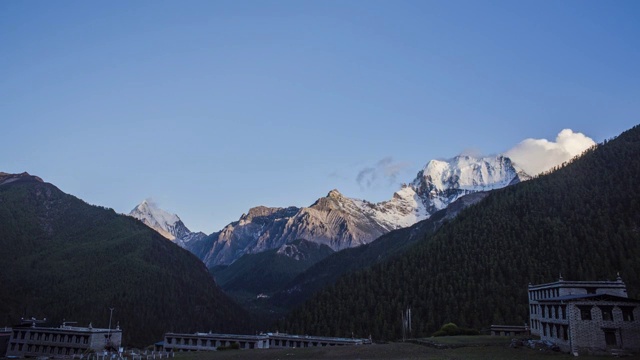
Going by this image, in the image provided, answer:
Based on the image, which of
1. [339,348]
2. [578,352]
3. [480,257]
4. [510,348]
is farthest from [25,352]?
[480,257]

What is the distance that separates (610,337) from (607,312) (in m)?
3.03

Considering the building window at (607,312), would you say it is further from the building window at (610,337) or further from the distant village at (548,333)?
the building window at (610,337)

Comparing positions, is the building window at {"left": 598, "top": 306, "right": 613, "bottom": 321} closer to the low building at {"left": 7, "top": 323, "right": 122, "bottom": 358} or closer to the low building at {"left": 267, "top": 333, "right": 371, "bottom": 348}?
the low building at {"left": 267, "top": 333, "right": 371, "bottom": 348}

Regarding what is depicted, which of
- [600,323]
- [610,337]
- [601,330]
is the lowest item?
[610,337]

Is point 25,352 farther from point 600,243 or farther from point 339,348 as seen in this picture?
point 600,243

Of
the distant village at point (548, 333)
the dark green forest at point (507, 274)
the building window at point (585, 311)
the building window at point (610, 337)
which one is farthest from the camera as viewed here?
the dark green forest at point (507, 274)

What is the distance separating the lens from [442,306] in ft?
568

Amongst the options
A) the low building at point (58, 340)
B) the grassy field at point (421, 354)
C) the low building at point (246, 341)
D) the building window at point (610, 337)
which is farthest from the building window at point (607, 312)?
the low building at point (58, 340)

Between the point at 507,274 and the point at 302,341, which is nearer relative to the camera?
the point at 302,341

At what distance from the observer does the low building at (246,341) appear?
132 metres

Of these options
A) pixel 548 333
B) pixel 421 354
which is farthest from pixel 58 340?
pixel 548 333

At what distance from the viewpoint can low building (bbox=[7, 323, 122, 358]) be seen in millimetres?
129875

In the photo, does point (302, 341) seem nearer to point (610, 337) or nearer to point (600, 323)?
point (600, 323)

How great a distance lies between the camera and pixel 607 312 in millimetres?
64562
